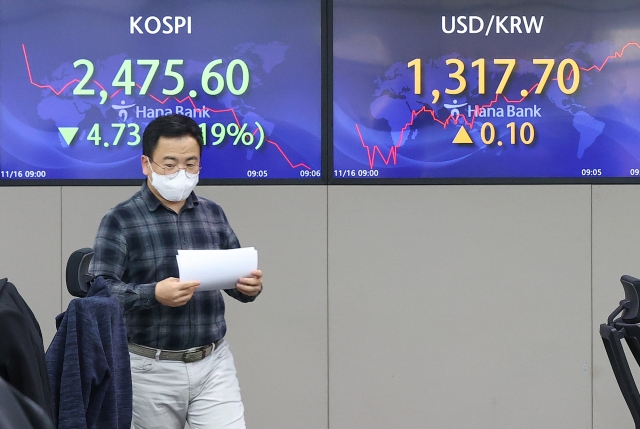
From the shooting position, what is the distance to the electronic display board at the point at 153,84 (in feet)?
14.2

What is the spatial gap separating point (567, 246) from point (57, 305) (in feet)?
8.74

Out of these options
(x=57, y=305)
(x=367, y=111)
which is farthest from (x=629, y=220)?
(x=57, y=305)

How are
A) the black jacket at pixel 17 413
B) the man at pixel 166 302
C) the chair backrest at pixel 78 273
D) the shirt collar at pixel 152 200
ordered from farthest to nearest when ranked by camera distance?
1. the shirt collar at pixel 152 200
2. the man at pixel 166 302
3. the chair backrest at pixel 78 273
4. the black jacket at pixel 17 413

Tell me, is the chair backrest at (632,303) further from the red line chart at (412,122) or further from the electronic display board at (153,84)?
the electronic display board at (153,84)

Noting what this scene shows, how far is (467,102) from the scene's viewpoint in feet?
14.4

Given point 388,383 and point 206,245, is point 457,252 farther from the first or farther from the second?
point 206,245

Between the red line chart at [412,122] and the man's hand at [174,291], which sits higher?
the red line chart at [412,122]

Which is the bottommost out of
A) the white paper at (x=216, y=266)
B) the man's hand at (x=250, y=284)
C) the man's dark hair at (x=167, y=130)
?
the man's hand at (x=250, y=284)

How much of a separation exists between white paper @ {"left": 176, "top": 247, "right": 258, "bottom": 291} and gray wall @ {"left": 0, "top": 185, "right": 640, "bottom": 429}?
5.09 feet

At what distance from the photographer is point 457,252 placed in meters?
4.41

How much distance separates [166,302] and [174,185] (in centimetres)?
43

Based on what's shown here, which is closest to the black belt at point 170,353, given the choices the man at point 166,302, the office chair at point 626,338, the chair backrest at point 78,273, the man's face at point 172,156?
the man at point 166,302

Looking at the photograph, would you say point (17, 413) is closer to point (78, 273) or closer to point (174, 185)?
point (78, 273)
